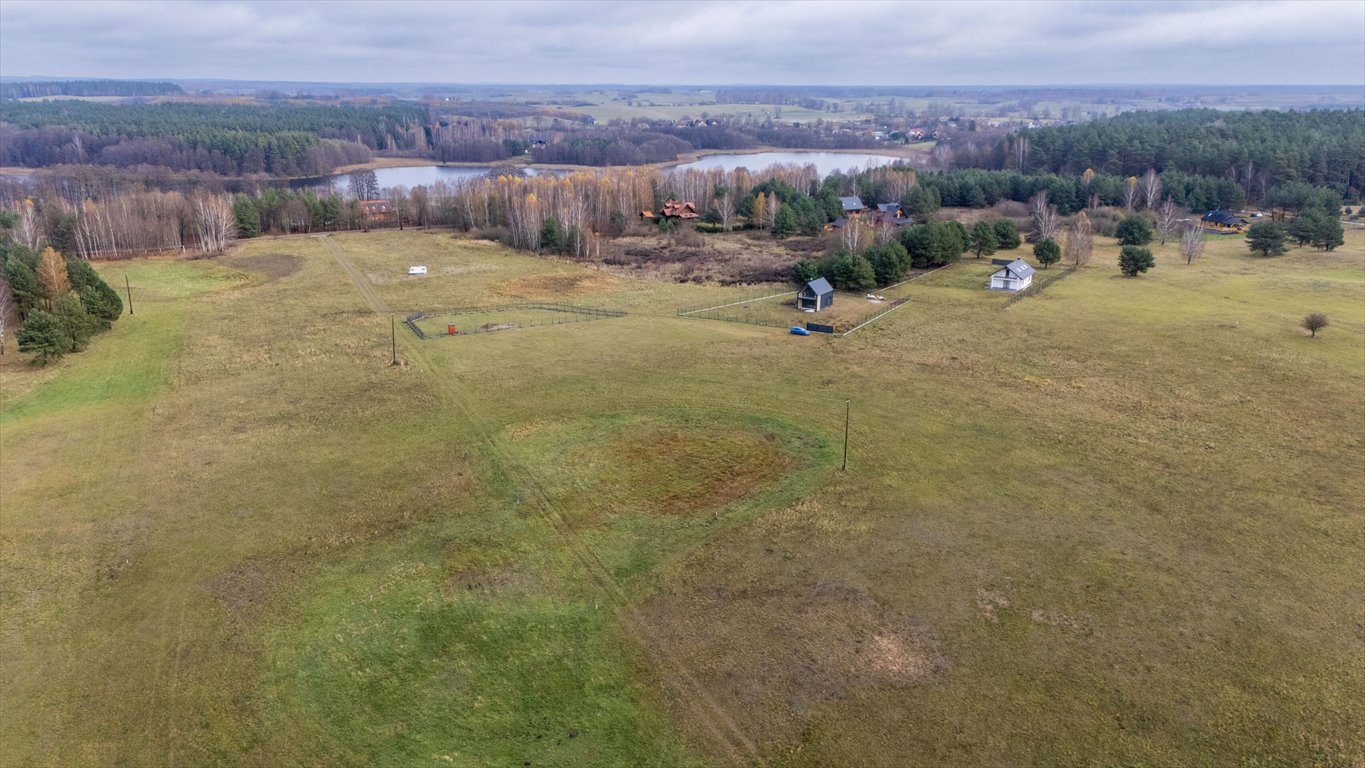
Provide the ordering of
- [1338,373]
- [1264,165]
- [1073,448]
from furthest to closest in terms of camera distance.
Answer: [1264,165] → [1338,373] → [1073,448]

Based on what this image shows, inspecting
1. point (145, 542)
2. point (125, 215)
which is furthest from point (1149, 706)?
point (125, 215)

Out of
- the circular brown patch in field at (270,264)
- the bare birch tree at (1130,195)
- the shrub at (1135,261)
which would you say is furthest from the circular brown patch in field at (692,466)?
the bare birch tree at (1130,195)

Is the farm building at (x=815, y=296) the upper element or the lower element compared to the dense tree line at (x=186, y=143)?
lower

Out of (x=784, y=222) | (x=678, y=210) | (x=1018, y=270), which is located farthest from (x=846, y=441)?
(x=678, y=210)

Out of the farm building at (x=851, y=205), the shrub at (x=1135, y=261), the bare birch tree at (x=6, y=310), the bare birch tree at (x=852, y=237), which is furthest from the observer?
the farm building at (x=851, y=205)

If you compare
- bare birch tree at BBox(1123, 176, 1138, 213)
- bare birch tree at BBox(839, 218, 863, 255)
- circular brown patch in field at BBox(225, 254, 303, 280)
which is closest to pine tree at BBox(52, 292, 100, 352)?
circular brown patch in field at BBox(225, 254, 303, 280)

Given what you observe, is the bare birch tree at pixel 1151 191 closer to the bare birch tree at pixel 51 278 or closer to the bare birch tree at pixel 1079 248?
the bare birch tree at pixel 1079 248

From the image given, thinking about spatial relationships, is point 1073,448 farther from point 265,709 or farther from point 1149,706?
point 265,709
